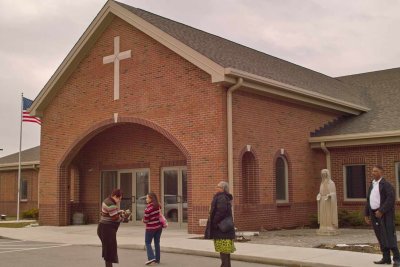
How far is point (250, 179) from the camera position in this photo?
17.8 metres

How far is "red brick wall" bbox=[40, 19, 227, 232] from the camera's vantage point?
16.7 metres

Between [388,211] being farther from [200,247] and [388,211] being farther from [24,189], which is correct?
[24,189]

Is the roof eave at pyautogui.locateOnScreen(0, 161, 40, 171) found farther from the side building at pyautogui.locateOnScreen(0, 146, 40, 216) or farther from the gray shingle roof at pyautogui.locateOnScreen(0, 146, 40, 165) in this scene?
the gray shingle roof at pyautogui.locateOnScreen(0, 146, 40, 165)

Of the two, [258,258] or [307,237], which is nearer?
[258,258]

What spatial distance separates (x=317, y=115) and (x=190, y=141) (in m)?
6.38

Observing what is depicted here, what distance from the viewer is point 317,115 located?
21281 mm

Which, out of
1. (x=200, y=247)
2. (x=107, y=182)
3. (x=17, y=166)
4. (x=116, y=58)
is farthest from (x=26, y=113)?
(x=200, y=247)

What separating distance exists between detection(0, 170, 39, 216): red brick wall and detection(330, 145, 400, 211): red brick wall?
17347mm

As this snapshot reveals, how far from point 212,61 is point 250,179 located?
4.08 metres

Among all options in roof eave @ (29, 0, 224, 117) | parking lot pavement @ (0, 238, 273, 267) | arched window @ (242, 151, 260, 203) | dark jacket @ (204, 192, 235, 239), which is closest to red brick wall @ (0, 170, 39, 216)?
roof eave @ (29, 0, 224, 117)

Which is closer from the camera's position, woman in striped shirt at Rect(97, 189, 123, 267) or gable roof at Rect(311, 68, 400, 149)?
woman in striped shirt at Rect(97, 189, 123, 267)

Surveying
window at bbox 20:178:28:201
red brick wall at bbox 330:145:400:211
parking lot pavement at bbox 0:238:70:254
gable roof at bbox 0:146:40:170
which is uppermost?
gable roof at bbox 0:146:40:170

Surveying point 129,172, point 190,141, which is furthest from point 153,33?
point 129,172

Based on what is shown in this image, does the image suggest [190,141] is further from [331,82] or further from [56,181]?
[331,82]
